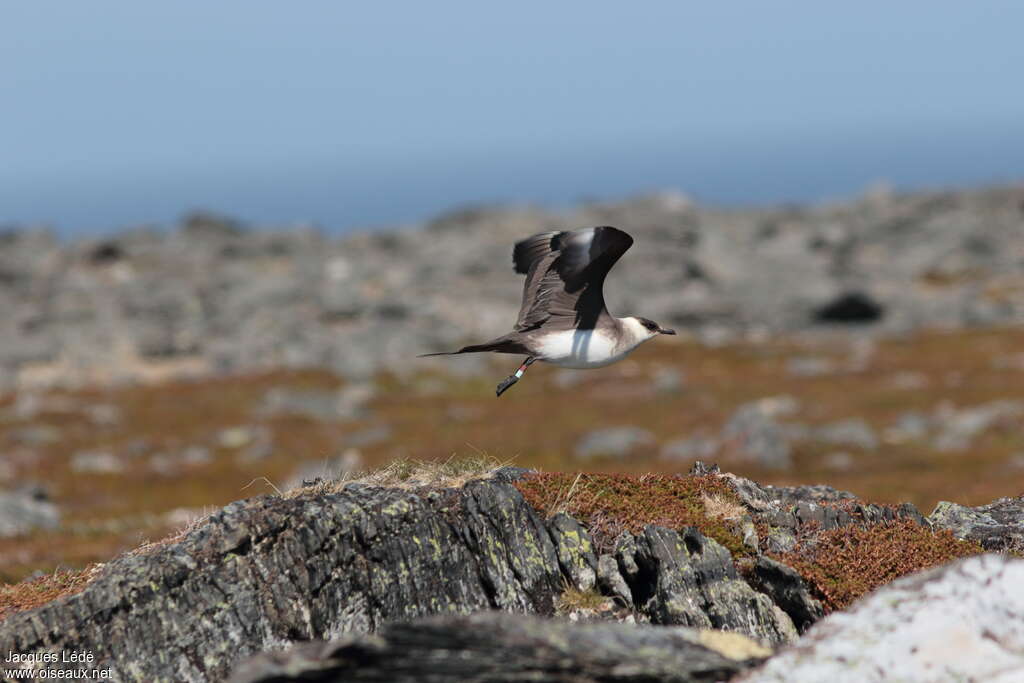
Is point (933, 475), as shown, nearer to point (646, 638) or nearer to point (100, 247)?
point (646, 638)

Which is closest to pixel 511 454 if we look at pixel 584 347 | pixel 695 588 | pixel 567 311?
pixel 567 311

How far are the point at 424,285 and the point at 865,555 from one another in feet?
257

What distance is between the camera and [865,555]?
528 inches

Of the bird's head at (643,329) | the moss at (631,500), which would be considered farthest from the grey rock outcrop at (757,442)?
the moss at (631,500)

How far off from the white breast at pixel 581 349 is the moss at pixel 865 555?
388 cm

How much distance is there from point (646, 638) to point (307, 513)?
477 centimetres

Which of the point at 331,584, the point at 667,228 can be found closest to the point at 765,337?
the point at 667,228

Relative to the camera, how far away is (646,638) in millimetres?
9523

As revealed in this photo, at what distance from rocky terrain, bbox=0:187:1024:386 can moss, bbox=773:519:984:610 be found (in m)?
52.4

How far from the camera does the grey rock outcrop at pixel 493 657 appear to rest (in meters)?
8.94

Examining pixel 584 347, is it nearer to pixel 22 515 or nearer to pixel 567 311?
pixel 567 311

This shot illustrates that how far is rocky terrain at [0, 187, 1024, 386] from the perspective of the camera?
74625mm

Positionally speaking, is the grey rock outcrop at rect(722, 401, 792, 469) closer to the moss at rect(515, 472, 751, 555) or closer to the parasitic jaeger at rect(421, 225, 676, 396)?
the parasitic jaeger at rect(421, 225, 676, 396)

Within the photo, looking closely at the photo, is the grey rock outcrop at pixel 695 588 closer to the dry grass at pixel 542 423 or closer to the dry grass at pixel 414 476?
the dry grass at pixel 414 476
